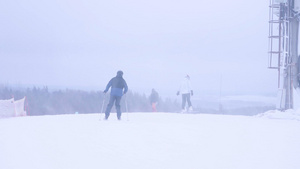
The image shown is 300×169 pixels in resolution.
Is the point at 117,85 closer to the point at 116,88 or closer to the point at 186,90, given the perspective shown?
the point at 116,88

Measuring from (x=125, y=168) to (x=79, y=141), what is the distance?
261 cm

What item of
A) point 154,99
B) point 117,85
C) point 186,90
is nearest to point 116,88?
point 117,85

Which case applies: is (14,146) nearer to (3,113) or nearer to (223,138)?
(223,138)

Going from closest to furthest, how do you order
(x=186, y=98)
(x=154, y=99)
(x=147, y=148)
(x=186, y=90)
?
1. (x=147, y=148)
2. (x=186, y=90)
3. (x=186, y=98)
4. (x=154, y=99)

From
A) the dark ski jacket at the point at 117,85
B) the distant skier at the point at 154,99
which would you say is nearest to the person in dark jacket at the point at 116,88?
the dark ski jacket at the point at 117,85

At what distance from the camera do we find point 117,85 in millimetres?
14641

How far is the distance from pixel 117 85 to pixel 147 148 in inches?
233

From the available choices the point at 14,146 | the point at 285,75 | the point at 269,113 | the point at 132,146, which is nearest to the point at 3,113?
the point at 14,146

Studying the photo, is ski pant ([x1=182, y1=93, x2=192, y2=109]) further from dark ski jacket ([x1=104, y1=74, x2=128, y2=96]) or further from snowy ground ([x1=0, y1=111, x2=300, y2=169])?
snowy ground ([x1=0, y1=111, x2=300, y2=169])

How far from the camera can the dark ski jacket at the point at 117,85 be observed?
14629 mm

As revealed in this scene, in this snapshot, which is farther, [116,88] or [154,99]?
[154,99]

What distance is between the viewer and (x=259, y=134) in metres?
11.3

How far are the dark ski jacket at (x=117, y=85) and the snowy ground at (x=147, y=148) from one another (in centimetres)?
273

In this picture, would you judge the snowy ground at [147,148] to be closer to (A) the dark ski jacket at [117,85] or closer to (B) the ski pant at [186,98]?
(A) the dark ski jacket at [117,85]
